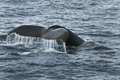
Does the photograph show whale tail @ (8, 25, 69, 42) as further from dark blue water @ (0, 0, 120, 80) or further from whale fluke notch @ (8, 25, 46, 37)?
dark blue water @ (0, 0, 120, 80)

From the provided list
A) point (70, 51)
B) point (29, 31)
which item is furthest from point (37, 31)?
point (70, 51)

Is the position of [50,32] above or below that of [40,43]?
above

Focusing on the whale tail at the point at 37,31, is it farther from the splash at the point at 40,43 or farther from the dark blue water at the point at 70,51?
the dark blue water at the point at 70,51

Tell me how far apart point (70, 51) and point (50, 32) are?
3.86ft

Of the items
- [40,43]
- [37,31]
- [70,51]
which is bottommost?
[70,51]

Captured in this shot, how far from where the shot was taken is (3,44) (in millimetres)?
14188

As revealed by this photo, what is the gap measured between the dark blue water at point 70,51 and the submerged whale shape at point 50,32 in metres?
0.31

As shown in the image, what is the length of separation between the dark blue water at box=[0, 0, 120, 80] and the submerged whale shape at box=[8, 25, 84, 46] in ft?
1.00

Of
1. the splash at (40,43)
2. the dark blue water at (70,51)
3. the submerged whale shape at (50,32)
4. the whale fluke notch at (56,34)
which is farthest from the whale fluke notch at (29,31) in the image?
the dark blue water at (70,51)

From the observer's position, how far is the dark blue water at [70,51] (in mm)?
11117

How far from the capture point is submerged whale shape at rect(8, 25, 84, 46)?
38.7 ft

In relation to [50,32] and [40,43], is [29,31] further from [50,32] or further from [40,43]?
[40,43]

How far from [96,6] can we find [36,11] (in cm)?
427

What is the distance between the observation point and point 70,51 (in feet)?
43.1
